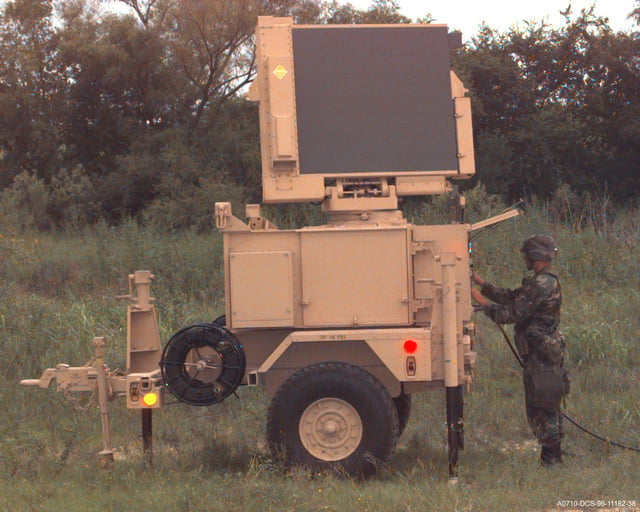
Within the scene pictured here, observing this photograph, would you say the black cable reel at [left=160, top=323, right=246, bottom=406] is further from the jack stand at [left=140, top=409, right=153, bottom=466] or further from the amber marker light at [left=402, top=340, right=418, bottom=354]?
the amber marker light at [left=402, top=340, right=418, bottom=354]

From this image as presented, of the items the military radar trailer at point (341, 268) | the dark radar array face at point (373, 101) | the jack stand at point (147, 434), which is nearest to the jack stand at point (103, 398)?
the military radar trailer at point (341, 268)

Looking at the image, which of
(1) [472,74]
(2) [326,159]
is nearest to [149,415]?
(2) [326,159]

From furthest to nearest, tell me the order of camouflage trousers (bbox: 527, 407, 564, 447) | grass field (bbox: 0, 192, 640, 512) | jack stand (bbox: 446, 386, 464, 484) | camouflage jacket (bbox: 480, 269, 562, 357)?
camouflage jacket (bbox: 480, 269, 562, 357), camouflage trousers (bbox: 527, 407, 564, 447), jack stand (bbox: 446, 386, 464, 484), grass field (bbox: 0, 192, 640, 512)

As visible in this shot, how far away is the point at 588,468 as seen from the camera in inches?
283

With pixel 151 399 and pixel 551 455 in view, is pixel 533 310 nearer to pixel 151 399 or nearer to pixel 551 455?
pixel 551 455

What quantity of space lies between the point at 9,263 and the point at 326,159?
10284 mm

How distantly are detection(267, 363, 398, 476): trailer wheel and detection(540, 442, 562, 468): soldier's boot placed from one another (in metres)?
1.66

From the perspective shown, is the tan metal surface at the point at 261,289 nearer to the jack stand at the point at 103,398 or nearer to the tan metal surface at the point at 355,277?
the tan metal surface at the point at 355,277

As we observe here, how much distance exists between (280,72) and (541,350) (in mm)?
3154

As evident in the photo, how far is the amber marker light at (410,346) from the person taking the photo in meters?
6.53

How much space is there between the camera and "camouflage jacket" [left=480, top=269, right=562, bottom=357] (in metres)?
7.55

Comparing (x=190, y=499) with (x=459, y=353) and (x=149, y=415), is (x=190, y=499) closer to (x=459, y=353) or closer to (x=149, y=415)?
(x=149, y=415)

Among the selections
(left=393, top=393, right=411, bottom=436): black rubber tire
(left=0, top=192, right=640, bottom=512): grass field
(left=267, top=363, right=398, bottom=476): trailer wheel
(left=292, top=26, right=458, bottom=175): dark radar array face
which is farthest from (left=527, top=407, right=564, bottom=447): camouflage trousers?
(left=292, top=26, right=458, bottom=175): dark radar array face

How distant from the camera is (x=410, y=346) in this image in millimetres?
6535
